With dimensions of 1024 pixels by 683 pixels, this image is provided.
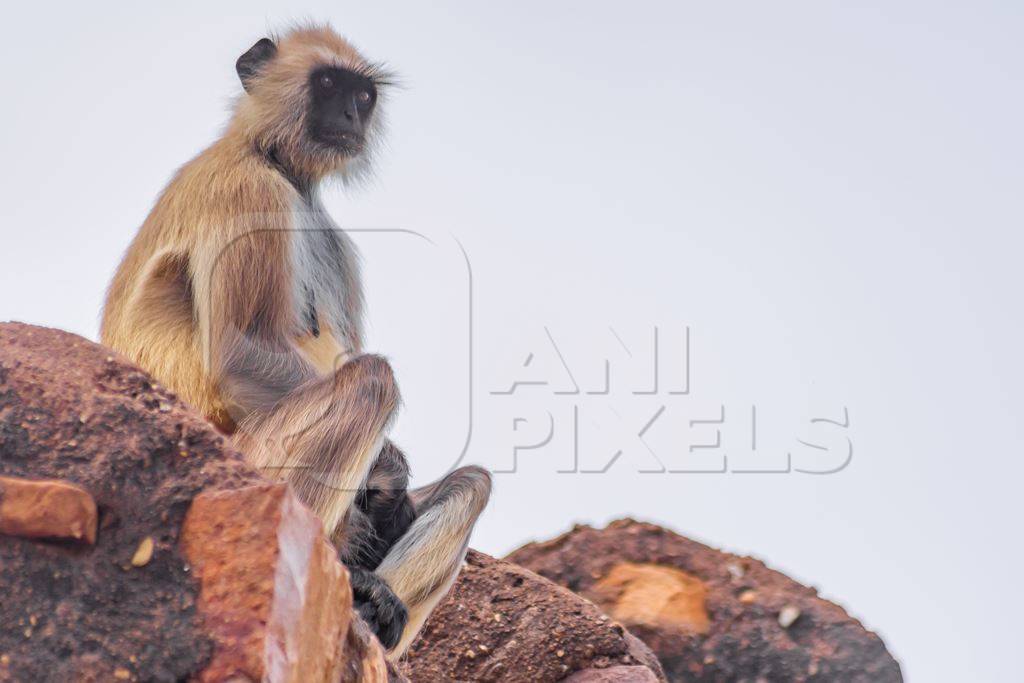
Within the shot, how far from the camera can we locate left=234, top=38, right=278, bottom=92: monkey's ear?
6285 millimetres

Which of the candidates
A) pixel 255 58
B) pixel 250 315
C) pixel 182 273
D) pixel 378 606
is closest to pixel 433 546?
pixel 378 606

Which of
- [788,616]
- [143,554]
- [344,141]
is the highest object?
[344,141]

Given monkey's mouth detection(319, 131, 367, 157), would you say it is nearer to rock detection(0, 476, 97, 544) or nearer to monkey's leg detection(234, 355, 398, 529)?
monkey's leg detection(234, 355, 398, 529)

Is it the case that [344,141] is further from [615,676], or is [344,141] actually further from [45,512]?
[45,512]

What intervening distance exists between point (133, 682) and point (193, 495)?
16.2 inches

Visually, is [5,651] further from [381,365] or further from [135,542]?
[381,365]

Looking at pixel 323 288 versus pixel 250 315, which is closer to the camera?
pixel 250 315

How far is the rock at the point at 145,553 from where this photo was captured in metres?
2.86

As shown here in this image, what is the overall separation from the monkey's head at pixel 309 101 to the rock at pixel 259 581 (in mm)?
2995

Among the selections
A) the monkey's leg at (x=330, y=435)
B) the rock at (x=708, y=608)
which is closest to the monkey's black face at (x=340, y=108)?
the monkey's leg at (x=330, y=435)

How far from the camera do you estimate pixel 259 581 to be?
292cm

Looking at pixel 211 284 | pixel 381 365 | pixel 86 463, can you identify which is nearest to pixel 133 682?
pixel 86 463

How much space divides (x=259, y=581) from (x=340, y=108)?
11.6 ft

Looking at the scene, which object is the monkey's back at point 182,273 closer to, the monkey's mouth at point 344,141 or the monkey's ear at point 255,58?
the monkey's mouth at point 344,141
